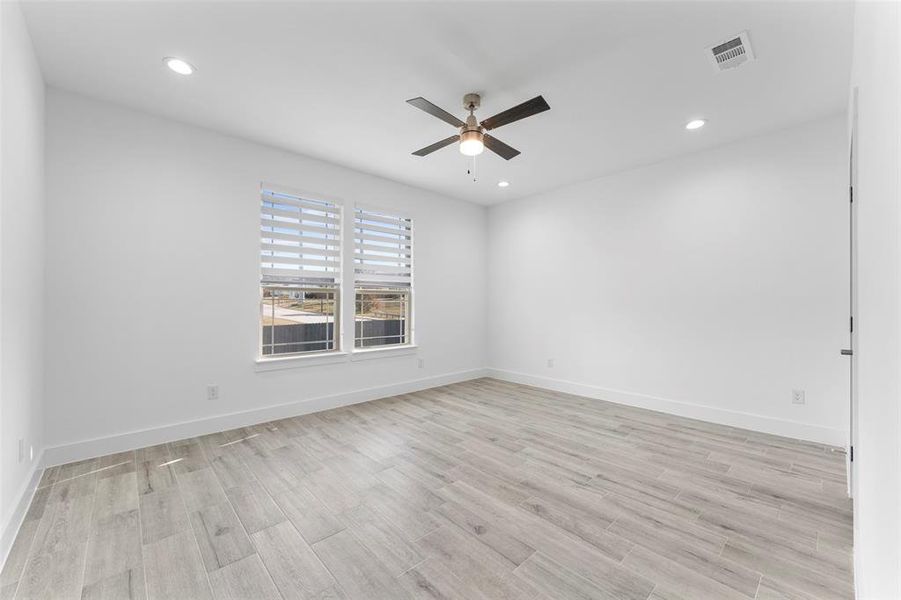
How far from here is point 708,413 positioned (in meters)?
3.81

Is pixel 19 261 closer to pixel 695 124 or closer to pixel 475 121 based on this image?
pixel 475 121

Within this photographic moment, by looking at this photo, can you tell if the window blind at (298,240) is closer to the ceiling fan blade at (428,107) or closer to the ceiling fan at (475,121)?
the ceiling fan at (475,121)

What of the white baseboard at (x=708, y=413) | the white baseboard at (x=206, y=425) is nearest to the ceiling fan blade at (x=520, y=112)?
the white baseboard at (x=206, y=425)

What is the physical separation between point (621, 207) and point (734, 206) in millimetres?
1140

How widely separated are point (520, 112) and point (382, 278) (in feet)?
9.61

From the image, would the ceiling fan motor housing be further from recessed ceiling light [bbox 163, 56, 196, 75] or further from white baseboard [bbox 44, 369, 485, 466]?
white baseboard [bbox 44, 369, 485, 466]

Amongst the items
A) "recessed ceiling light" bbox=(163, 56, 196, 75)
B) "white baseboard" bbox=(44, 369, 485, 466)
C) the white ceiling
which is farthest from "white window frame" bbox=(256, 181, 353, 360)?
"recessed ceiling light" bbox=(163, 56, 196, 75)

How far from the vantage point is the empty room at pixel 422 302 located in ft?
5.62

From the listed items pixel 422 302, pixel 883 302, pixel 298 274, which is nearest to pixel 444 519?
pixel 883 302

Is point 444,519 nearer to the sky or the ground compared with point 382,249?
nearer to the ground

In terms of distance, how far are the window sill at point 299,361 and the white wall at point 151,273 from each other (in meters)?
0.06

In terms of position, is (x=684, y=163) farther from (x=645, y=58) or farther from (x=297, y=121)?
(x=297, y=121)

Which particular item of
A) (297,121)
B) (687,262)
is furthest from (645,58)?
(297,121)

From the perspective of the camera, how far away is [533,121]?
127 inches
